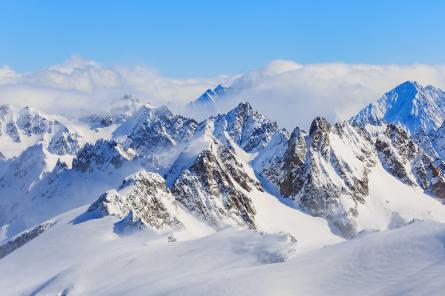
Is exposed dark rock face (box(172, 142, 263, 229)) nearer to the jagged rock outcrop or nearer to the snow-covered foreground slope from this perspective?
the jagged rock outcrop

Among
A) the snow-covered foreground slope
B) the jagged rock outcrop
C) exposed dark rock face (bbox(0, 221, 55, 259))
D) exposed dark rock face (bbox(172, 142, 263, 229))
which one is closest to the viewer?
the snow-covered foreground slope

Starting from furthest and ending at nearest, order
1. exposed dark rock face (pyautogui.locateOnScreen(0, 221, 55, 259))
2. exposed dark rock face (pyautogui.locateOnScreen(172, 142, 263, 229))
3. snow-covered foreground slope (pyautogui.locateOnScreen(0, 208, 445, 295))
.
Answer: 1. exposed dark rock face (pyautogui.locateOnScreen(0, 221, 55, 259))
2. exposed dark rock face (pyautogui.locateOnScreen(172, 142, 263, 229))
3. snow-covered foreground slope (pyautogui.locateOnScreen(0, 208, 445, 295))

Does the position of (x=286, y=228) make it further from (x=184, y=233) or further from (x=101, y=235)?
(x=101, y=235)

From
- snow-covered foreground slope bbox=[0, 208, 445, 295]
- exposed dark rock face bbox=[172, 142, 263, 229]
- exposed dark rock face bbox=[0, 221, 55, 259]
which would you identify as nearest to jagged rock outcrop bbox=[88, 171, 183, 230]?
snow-covered foreground slope bbox=[0, 208, 445, 295]

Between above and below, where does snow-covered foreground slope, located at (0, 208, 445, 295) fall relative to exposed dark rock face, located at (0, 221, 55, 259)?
below

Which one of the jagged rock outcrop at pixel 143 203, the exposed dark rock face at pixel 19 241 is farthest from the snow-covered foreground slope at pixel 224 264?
the exposed dark rock face at pixel 19 241

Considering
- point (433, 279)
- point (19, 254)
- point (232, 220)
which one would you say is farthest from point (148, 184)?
point (433, 279)

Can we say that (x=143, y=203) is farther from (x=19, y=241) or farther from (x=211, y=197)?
(x=19, y=241)

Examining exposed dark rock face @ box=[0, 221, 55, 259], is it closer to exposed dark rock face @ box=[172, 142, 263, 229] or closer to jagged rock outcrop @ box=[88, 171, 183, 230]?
jagged rock outcrop @ box=[88, 171, 183, 230]

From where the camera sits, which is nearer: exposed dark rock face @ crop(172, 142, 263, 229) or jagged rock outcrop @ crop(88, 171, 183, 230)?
jagged rock outcrop @ crop(88, 171, 183, 230)
